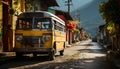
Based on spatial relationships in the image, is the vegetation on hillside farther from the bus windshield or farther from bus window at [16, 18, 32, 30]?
bus window at [16, 18, 32, 30]

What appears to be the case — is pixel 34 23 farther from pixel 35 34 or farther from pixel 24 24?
pixel 35 34

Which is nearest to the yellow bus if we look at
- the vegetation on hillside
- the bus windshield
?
the bus windshield

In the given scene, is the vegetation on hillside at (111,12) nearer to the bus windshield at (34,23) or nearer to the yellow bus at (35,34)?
the yellow bus at (35,34)

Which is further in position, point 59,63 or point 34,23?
point 34,23

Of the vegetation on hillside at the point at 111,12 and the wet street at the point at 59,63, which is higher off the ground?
the vegetation on hillside at the point at 111,12

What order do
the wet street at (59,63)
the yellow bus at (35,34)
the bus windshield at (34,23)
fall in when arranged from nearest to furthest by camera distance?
the wet street at (59,63)
the yellow bus at (35,34)
the bus windshield at (34,23)

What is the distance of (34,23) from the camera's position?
2316 centimetres

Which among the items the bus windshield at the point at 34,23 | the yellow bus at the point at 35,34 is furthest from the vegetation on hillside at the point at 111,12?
the bus windshield at the point at 34,23

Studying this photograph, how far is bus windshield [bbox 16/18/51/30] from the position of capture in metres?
23.1

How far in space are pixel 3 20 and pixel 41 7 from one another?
69.3ft

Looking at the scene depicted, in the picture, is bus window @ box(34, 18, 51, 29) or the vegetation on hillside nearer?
bus window @ box(34, 18, 51, 29)

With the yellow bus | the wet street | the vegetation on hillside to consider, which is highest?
the vegetation on hillside

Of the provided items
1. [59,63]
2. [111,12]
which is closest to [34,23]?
[59,63]

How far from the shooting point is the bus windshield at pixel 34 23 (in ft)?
75.7
